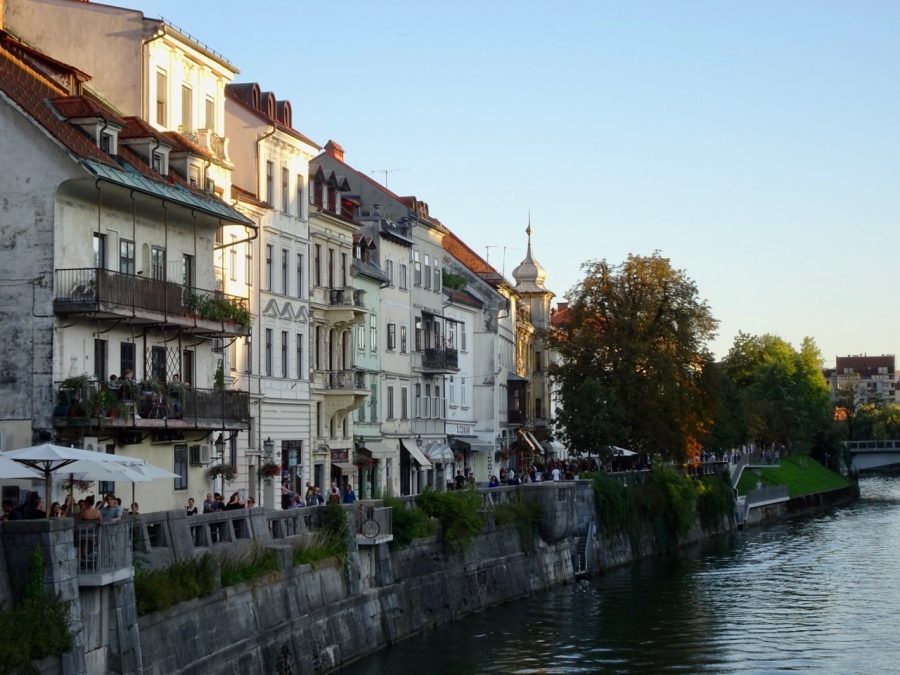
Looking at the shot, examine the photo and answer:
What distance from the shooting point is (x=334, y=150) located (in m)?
81.1

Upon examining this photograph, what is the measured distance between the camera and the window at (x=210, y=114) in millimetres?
51031

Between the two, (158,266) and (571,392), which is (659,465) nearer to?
(571,392)

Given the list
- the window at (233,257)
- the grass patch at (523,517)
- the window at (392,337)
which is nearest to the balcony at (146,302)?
the window at (233,257)

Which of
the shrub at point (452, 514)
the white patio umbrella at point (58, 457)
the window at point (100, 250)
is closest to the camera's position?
the white patio umbrella at point (58, 457)

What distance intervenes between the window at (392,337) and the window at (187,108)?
77.4ft

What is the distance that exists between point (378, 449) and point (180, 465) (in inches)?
964

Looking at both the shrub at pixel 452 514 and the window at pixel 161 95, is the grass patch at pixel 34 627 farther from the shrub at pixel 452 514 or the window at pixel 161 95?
the window at pixel 161 95

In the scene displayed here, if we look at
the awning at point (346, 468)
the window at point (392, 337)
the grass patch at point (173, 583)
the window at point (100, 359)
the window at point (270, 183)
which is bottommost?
the grass patch at point (173, 583)

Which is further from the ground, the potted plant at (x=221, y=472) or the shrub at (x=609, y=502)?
the potted plant at (x=221, y=472)

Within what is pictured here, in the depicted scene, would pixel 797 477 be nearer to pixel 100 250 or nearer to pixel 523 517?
pixel 523 517

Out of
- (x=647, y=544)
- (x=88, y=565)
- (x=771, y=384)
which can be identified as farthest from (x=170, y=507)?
(x=771, y=384)

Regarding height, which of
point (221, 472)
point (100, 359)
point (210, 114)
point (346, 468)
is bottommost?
point (221, 472)

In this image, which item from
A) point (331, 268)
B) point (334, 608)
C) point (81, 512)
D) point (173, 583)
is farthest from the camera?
point (331, 268)

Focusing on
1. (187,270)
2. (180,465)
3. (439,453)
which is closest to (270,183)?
(187,270)
